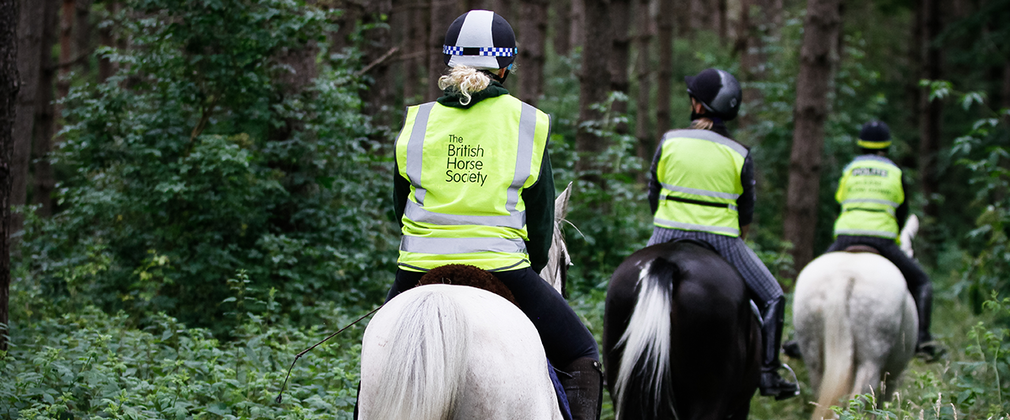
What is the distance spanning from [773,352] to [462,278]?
3.23 meters

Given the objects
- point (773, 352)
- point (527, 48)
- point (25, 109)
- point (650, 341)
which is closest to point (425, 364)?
point (650, 341)

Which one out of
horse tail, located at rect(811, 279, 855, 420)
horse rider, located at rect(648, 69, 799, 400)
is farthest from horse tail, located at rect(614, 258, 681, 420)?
horse tail, located at rect(811, 279, 855, 420)

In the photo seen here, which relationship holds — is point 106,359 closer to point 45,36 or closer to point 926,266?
point 45,36

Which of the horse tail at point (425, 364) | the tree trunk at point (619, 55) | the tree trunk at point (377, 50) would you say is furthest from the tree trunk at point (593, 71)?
the horse tail at point (425, 364)

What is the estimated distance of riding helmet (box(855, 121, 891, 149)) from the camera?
282 inches

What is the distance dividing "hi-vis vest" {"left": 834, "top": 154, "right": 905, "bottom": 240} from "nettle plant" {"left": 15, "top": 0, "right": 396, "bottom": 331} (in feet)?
14.3

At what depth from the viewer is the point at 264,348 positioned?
5.26 metres

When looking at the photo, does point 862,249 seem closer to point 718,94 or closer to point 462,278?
point 718,94

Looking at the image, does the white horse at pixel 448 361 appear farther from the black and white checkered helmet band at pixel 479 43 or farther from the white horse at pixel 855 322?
the white horse at pixel 855 322

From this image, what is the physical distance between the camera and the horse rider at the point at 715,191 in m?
5.02

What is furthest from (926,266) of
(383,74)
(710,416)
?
(710,416)

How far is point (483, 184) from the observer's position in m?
2.86

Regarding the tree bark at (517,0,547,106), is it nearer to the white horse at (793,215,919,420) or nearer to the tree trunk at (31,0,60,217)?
the tree trunk at (31,0,60,217)

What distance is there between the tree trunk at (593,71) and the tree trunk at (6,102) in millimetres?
6519
